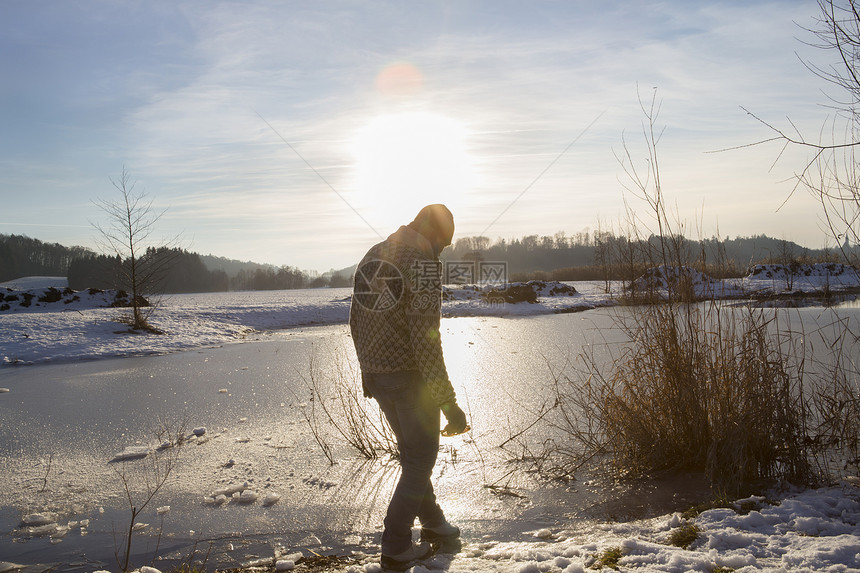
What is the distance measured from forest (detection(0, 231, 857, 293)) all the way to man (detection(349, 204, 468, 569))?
2520 mm

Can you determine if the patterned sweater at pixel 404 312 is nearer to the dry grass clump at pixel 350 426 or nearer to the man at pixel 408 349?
the man at pixel 408 349

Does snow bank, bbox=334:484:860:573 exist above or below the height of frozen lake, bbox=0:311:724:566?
above

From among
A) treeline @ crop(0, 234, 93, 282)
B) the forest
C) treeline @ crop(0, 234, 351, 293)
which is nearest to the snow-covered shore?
the forest

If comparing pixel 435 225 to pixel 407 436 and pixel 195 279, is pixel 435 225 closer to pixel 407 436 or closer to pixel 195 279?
pixel 407 436

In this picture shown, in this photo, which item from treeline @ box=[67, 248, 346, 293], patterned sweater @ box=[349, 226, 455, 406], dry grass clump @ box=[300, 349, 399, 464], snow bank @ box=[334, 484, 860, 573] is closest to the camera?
snow bank @ box=[334, 484, 860, 573]

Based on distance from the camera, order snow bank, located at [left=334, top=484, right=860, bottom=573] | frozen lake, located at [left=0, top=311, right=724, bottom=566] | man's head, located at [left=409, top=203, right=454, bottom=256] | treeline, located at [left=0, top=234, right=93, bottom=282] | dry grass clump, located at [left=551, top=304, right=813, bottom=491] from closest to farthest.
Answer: snow bank, located at [left=334, top=484, right=860, bottom=573]
man's head, located at [left=409, top=203, right=454, bottom=256]
frozen lake, located at [left=0, top=311, right=724, bottom=566]
dry grass clump, located at [left=551, top=304, right=813, bottom=491]
treeline, located at [left=0, top=234, right=93, bottom=282]

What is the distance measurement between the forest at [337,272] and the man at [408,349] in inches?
99.2

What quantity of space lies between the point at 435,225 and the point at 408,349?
67 centimetres

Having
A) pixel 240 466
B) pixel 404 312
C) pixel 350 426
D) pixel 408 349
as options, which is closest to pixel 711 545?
pixel 408 349

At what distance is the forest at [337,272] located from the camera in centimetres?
463

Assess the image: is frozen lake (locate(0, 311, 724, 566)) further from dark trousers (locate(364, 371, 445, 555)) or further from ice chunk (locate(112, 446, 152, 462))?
dark trousers (locate(364, 371, 445, 555))

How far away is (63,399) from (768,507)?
8686 millimetres

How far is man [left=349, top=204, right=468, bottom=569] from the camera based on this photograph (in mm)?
2709

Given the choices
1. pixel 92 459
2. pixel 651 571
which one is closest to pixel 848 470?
pixel 651 571
